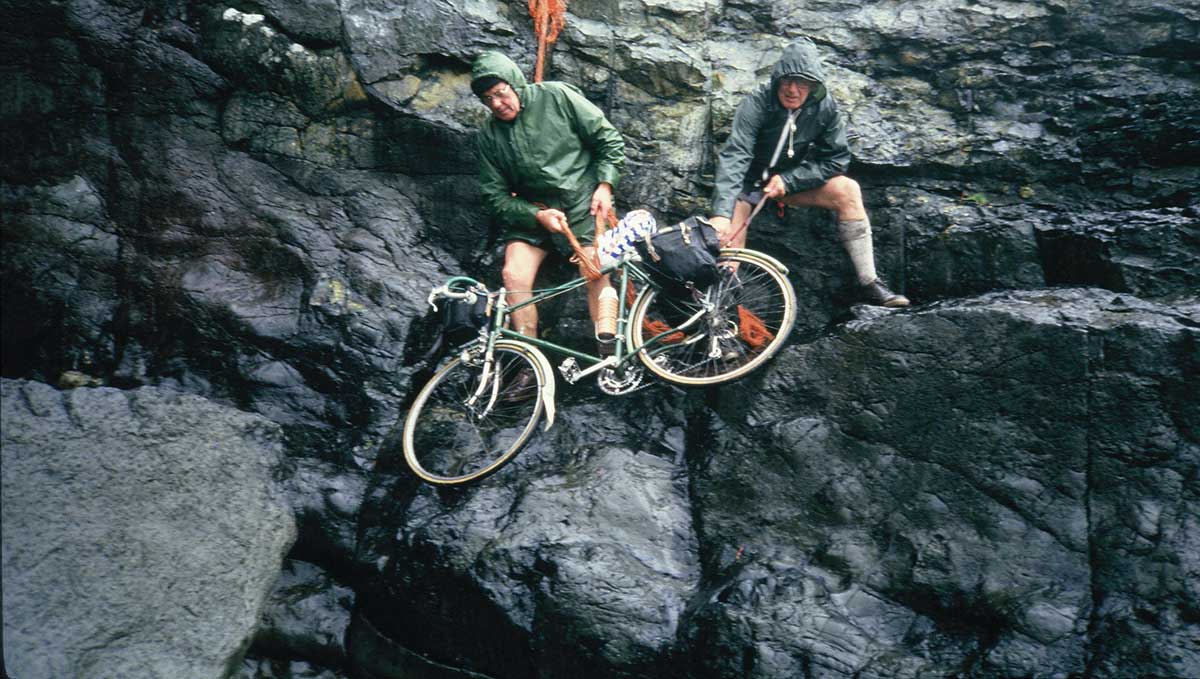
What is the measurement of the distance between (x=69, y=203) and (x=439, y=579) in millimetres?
4121

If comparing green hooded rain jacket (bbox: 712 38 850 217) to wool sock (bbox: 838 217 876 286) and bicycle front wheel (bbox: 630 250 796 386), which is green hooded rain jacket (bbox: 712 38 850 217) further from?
bicycle front wheel (bbox: 630 250 796 386)

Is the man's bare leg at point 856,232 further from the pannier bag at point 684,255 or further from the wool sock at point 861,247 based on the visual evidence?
the pannier bag at point 684,255

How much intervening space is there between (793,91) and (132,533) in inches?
207

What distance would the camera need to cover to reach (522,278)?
673 centimetres

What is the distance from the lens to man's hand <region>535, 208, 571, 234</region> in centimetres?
654

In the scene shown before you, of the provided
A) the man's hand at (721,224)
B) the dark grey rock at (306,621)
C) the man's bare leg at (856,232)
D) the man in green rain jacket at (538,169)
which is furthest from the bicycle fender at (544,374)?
the man's bare leg at (856,232)

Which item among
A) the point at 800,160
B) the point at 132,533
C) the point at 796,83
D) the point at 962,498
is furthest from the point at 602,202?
the point at 132,533

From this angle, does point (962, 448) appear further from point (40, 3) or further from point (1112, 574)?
point (40, 3)

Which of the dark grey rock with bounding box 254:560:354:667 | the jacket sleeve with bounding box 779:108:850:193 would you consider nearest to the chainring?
the jacket sleeve with bounding box 779:108:850:193

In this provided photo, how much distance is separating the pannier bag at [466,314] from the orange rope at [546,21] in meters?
2.52

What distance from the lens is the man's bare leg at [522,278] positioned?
6660mm

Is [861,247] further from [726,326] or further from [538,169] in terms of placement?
[538,169]

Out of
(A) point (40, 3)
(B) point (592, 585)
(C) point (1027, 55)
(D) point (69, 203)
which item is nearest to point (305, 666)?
(B) point (592, 585)

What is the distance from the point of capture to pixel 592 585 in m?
5.64
